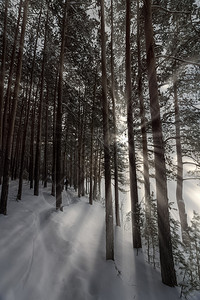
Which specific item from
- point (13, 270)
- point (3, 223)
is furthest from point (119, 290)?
point (3, 223)

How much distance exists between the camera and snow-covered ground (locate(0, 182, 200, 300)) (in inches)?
127

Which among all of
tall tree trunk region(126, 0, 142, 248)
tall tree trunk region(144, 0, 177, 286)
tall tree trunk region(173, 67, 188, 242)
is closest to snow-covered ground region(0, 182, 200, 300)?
tall tree trunk region(144, 0, 177, 286)

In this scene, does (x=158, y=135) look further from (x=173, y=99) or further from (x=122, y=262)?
(x=173, y=99)

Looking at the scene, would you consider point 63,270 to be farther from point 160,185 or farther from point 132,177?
point 132,177

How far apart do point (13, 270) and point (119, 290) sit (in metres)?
2.51

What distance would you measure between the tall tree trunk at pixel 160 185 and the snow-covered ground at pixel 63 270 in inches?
18.1

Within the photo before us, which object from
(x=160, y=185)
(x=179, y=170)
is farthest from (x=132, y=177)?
(x=179, y=170)

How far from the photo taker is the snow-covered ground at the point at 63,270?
3221 millimetres

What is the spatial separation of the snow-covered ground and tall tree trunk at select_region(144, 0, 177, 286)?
46 centimetres

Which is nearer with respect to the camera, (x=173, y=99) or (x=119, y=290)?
(x=119, y=290)

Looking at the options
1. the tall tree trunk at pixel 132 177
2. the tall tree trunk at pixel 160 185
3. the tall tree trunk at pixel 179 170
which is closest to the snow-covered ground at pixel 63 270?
the tall tree trunk at pixel 160 185

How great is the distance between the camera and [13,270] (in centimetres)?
324

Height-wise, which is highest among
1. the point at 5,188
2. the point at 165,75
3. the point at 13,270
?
the point at 165,75

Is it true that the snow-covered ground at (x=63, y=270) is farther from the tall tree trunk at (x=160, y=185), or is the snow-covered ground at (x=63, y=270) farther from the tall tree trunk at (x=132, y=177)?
the tall tree trunk at (x=132, y=177)
